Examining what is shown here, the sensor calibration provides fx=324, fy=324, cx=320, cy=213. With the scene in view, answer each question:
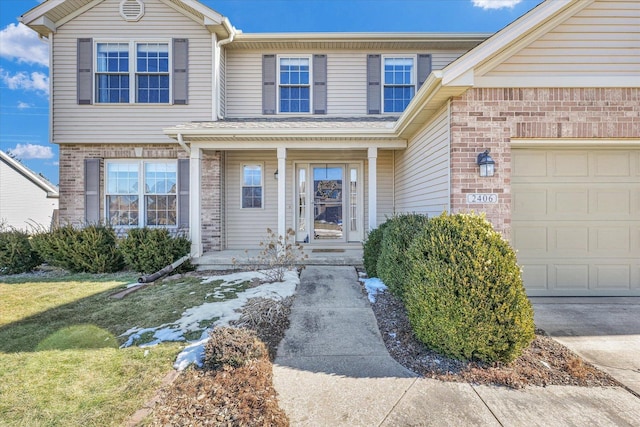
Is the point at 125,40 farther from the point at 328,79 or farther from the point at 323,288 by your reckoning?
the point at 323,288

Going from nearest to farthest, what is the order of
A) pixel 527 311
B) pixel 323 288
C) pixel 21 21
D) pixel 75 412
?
pixel 75 412
pixel 527 311
pixel 323 288
pixel 21 21

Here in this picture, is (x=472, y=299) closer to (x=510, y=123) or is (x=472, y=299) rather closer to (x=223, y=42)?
(x=510, y=123)

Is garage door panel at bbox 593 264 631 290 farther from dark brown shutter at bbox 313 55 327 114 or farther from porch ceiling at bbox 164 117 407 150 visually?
dark brown shutter at bbox 313 55 327 114

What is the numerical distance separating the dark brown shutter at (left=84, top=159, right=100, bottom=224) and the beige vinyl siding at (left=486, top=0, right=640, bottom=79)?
28.8ft

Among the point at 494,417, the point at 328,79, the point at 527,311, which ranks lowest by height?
the point at 494,417

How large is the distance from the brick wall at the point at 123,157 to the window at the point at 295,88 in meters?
2.34

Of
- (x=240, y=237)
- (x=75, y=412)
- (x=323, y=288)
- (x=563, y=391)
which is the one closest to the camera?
(x=75, y=412)

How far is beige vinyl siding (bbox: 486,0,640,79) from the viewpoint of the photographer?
444 centimetres

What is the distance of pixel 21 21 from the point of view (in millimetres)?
7633

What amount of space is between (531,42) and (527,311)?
12.2 ft

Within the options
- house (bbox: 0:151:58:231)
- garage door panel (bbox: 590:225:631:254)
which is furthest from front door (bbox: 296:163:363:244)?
house (bbox: 0:151:58:231)

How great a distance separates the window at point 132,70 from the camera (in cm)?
799

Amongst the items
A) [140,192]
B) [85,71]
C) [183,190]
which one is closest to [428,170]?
[183,190]

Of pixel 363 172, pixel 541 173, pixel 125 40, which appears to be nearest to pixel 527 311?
pixel 541 173
